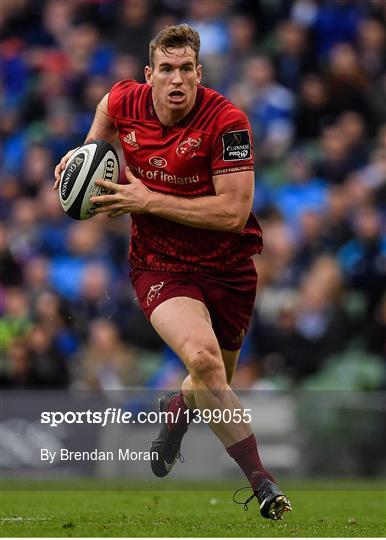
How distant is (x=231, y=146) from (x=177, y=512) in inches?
91.3

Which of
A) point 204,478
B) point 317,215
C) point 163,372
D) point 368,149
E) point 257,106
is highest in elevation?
point 257,106

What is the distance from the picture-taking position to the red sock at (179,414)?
7.79 metres

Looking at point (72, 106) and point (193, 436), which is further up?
point (72, 106)

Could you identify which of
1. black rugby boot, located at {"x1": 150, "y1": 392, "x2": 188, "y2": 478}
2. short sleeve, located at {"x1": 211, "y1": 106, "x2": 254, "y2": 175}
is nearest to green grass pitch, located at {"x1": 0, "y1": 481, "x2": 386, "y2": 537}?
black rugby boot, located at {"x1": 150, "y1": 392, "x2": 188, "y2": 478}

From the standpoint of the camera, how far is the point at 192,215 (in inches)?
275

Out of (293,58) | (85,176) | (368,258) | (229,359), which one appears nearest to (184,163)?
(85,176)

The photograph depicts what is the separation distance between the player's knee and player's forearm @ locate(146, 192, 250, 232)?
75 centimetres

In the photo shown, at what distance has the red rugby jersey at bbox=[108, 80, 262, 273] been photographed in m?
7.01

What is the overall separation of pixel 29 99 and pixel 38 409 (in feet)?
19.5

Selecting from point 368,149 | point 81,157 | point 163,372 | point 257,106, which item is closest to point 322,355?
point 163,372

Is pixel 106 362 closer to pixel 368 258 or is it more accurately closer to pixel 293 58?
pixel 368 258

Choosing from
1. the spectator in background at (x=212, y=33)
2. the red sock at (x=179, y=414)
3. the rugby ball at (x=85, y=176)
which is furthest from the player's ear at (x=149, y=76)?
the spectator in background at (x=212, y=33)

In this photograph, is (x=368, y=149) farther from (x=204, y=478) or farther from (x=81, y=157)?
(x=81, y=157)

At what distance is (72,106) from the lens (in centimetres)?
1539
